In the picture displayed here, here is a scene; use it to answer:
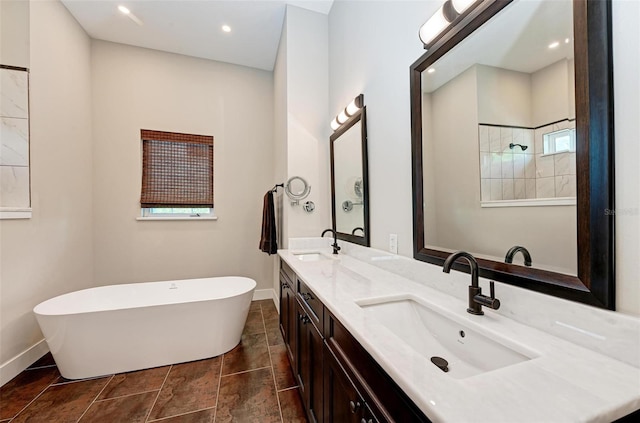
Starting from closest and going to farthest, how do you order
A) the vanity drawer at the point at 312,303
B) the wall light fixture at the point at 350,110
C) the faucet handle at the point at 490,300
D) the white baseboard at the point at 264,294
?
1. the faucet handle at the point at 490,300
2. the vanity drawer at the point at 312,303
3. the wall light fixture at the point at 350,110
4. the white baseboard at the point at 264,294

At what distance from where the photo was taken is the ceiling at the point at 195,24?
98.2 inches

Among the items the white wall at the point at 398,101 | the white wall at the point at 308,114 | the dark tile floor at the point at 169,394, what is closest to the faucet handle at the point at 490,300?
the white wall at the point at 398,101

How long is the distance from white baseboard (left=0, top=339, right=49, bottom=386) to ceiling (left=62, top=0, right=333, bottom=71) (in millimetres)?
3182

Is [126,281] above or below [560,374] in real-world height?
below

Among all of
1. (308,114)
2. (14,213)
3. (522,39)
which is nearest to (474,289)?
(522,39)

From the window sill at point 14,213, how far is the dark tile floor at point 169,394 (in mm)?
1191

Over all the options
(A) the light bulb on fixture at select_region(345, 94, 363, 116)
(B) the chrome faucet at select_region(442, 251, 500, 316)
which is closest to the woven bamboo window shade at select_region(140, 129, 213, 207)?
(A) the light bulb on fixture at select_region(345, 94, 363, 116)

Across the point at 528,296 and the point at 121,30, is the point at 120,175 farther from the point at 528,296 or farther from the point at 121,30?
the point at 528,296

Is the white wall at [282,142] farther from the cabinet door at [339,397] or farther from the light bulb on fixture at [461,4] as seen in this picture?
the light bulb on fixture at [461,4]

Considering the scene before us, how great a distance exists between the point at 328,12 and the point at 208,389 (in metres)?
3.58

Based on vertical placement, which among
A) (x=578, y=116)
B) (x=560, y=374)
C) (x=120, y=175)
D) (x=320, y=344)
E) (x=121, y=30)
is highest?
(x=121, y=30)

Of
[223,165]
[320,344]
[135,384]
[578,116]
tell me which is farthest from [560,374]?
[223,165]

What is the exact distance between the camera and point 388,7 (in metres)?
1.59

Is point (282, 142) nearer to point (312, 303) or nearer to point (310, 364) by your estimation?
point (312, 303)
